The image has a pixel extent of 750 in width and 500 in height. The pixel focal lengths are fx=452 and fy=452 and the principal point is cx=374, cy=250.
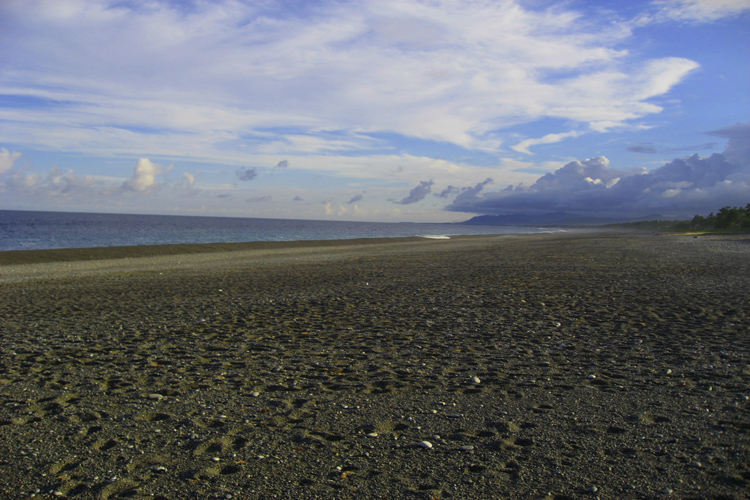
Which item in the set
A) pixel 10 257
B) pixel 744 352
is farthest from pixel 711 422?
pixel 10 257

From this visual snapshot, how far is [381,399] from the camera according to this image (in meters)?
5.89

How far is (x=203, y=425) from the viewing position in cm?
512

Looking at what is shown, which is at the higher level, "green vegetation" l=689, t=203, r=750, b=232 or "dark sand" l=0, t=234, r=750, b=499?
"green vegetation" l=689, t=203, r=750, b=232

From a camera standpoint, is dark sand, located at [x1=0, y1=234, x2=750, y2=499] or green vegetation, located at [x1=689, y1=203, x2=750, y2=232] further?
green vegetation, located at [x1=689, y1=203, x2=750, y2=232]

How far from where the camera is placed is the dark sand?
159 inches

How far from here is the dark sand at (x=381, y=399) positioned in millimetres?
4027

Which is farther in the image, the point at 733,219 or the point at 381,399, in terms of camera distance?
the point at 733,219

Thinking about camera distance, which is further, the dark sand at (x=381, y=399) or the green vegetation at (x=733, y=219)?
the green vegetation at (x=733, y=219)

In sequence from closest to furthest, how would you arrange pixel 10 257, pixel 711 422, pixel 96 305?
1. pixel 711 422
2. pixel 96 305
3. pixel 10 257

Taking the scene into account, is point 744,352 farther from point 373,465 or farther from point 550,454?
point 373,465

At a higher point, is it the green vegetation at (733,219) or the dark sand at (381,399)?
the green vegetation at (733,219)

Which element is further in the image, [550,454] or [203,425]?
[203,425]

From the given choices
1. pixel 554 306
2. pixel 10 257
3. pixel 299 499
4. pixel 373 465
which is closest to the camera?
pixel 299 499

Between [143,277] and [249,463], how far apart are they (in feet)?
59.9
